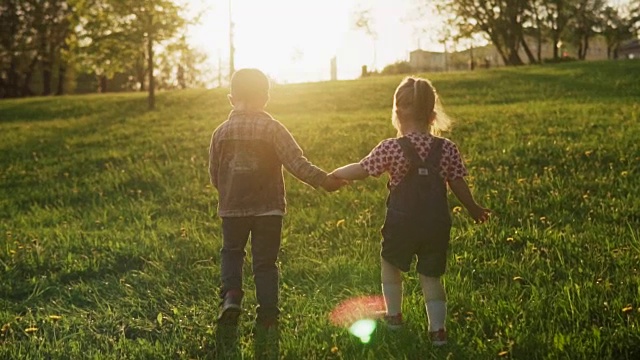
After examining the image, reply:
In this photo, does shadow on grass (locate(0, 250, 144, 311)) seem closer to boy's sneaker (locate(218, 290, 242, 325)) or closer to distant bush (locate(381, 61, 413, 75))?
boy's sneaker (locate(218, 290, 242, 325))

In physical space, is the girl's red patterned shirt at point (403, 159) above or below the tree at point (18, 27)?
below

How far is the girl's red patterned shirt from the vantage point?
3906mm

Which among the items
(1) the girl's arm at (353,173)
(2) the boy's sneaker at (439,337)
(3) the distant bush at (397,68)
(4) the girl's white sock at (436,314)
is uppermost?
(3) the distant bush at (397,68)

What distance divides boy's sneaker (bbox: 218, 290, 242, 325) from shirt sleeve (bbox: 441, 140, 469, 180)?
162 cm

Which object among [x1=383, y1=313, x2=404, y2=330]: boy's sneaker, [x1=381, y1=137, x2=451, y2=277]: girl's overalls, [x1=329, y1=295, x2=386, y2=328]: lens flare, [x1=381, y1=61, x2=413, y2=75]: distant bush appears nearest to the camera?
[x1=381, y1=137, x2=451, y2=277]: girl's overalls

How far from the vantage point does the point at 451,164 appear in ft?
13.0

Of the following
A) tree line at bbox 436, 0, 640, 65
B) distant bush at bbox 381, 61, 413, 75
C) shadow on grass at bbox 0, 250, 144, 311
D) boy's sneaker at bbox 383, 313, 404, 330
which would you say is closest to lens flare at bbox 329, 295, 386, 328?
boy's sneaker at bbox 383, 313, 404, 330

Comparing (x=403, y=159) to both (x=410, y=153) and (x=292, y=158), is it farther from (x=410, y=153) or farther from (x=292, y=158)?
(x=292, y=158)

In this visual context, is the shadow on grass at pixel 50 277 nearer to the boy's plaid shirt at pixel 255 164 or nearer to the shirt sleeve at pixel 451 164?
the boy's plaid shirt at pixel 255 164

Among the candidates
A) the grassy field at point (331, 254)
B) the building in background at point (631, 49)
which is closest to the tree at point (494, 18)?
the grassy field at point (331, 254)

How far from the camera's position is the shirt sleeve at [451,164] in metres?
3.93

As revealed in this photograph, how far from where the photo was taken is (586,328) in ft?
13.4

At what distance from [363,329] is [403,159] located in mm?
1161

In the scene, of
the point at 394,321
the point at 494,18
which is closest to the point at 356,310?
the point at 394,321
